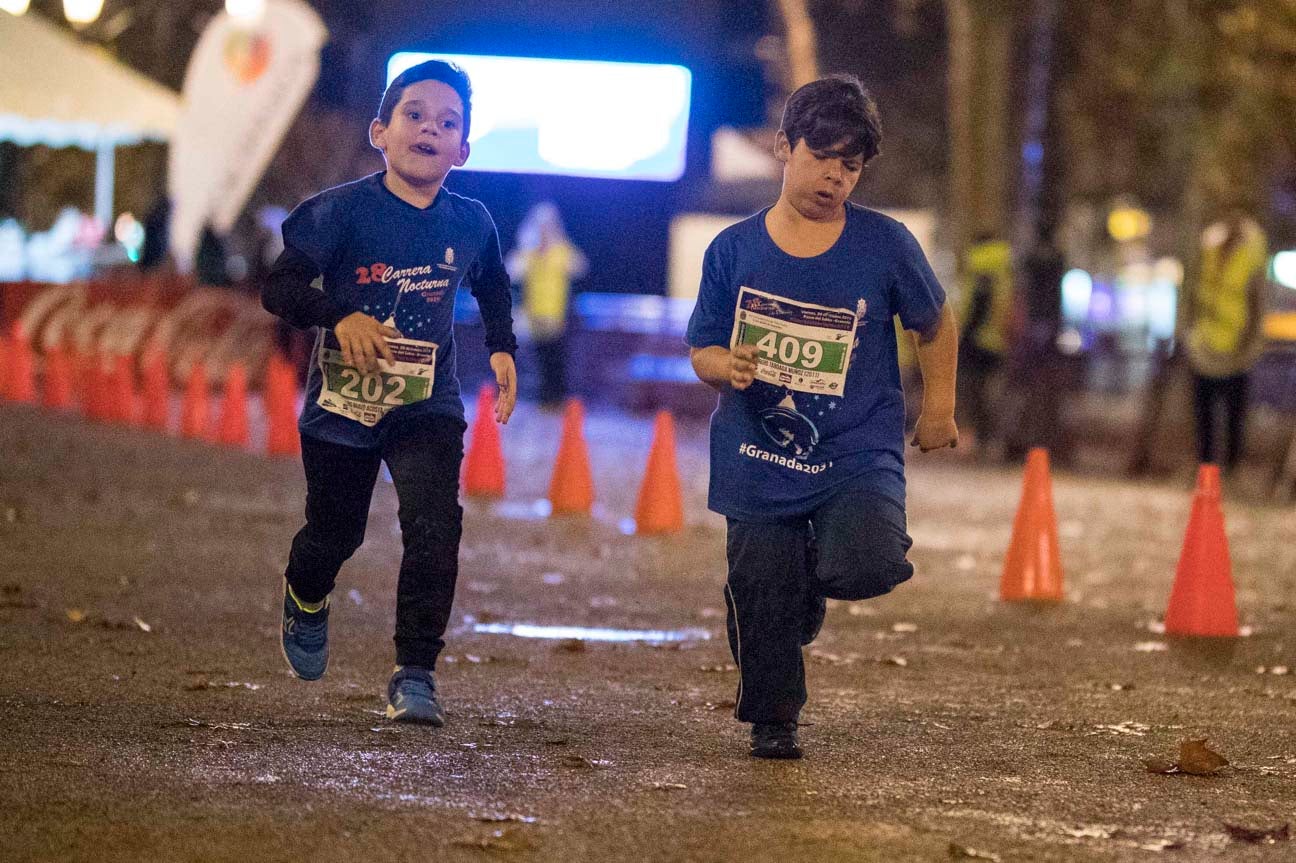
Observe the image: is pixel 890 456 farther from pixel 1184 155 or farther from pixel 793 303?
pixel 1184 155

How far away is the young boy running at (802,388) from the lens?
18.8ft

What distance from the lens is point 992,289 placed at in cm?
2006

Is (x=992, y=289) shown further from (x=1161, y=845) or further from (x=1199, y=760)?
(x=1161, y=845)

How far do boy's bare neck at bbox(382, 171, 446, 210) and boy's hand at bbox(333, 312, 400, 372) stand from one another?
486 millimetres

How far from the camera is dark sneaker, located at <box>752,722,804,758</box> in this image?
577cm

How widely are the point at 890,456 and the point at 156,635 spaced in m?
3.18

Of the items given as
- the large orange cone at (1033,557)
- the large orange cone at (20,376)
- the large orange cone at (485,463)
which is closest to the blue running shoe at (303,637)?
the large orange cone at (1033,557)

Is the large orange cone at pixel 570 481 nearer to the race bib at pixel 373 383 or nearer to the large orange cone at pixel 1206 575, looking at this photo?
the large orange cone at pixel 1206 575

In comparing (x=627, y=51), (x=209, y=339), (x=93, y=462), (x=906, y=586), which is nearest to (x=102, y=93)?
(x=209, y=339)

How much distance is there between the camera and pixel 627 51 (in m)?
31.8

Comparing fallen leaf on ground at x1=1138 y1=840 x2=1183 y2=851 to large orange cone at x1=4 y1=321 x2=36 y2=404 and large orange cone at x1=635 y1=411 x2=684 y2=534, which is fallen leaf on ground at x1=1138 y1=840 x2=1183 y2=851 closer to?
large orange cone at x1=635 y1=411 x2=684 y2=534

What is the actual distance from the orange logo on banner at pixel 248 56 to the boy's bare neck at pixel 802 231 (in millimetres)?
18334

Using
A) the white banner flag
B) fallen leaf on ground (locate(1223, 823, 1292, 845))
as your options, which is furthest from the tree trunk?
fallen leaf on ground (locate(1223, 823, 1292, 845))

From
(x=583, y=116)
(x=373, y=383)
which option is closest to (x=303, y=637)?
(x=373, y=383)
